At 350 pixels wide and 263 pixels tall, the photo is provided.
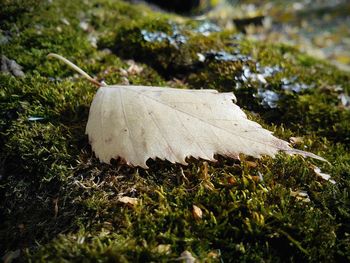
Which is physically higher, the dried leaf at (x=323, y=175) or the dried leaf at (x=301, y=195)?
the dried leaf at (x=323, y=175)

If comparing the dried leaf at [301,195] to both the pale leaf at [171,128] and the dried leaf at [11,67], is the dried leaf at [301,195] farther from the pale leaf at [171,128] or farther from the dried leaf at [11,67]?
the dried leaf at [11,67]

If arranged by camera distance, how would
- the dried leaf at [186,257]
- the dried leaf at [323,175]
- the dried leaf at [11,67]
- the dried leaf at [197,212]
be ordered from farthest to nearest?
the dried leaf at [11,67]
the dried leaf at [323,175]
the dried leaf at [197,212]
the dried leaf at [186,257]

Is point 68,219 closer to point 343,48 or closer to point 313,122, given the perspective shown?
point 313,122

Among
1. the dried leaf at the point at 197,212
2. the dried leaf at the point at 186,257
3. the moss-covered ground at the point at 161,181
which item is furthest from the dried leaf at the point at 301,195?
the dried leaf at the point at 186,257

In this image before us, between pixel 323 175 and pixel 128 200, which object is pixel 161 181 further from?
pixel 323 175

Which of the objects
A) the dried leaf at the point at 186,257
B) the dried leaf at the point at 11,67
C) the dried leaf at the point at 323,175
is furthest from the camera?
the dried leaf at the point at 11,67

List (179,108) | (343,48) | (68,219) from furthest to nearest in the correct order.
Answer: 1. (343,48)
2. (179,108)
3. (68,219)

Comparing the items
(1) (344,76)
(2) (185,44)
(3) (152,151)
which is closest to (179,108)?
(3) (152,151)
